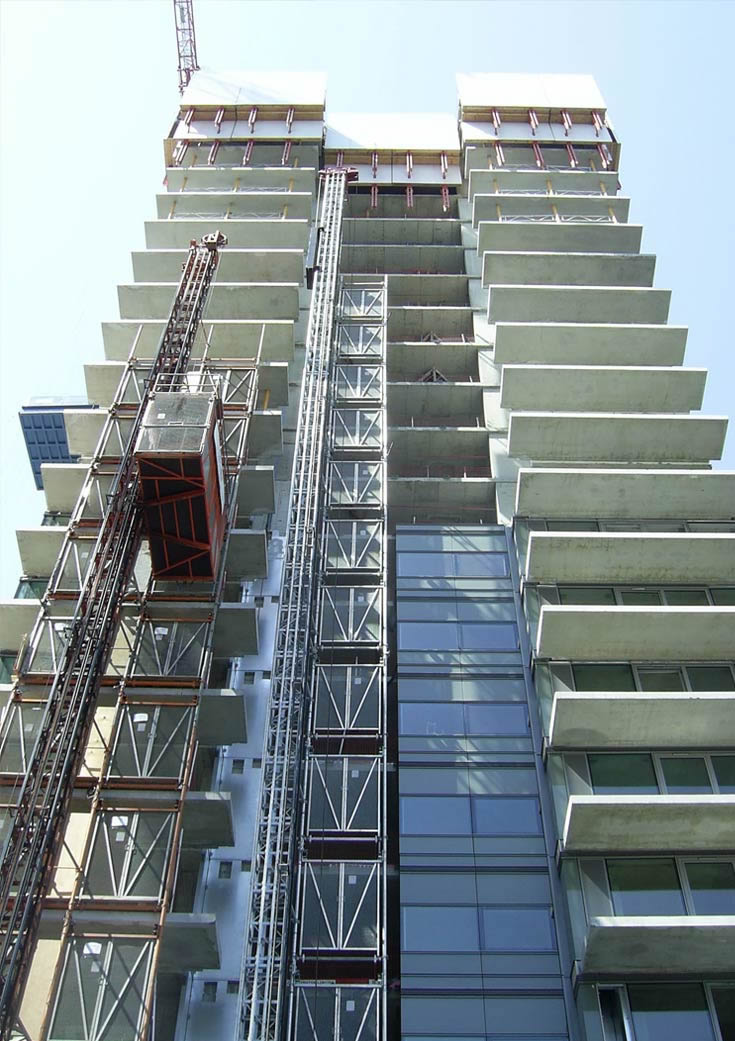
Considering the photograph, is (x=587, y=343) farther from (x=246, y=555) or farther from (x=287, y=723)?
(x=287, y=723)

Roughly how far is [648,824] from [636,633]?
686 centimetres

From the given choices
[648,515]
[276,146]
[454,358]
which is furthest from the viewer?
[276,146]

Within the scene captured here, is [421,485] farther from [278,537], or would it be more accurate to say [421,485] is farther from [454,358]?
[454,358]

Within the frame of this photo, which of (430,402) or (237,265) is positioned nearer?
(430,402)

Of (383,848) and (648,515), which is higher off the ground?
(648,515)

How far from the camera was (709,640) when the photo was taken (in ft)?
107

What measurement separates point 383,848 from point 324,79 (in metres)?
50.5

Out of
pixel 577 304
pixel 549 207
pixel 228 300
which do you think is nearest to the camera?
pixel 577 304

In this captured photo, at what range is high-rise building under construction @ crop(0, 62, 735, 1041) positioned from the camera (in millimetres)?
25562

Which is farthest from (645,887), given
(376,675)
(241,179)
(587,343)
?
(241,179)

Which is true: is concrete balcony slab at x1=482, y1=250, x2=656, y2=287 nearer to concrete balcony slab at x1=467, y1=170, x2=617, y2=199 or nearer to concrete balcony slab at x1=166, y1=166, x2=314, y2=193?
concrete balcony slab at x1=467, y1=170, x2=617, y2=199

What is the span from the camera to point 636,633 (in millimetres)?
32438

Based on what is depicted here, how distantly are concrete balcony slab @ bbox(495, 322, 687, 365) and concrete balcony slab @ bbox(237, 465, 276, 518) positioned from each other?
1215cm

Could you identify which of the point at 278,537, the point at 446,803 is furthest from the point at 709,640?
the point at 278,537
